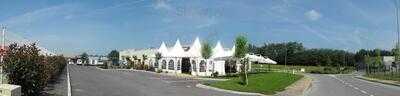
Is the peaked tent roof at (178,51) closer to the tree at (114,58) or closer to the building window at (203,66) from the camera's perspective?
the building window at (203,66)

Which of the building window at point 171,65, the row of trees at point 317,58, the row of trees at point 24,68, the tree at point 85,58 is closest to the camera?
the row of trees at point 24,68

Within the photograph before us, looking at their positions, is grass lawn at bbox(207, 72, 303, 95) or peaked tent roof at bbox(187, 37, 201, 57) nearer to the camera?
grass lawn at bbox(207, 72, 303, 95)

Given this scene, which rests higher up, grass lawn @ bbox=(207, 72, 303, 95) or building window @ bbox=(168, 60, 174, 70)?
building window @ bbox=(168, 60, 174, 70)

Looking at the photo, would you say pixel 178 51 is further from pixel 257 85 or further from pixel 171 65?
pixel 257 85

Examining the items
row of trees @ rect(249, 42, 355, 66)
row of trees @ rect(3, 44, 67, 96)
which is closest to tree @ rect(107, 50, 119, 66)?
row of trees @ rect(249, 42, 355, 66)

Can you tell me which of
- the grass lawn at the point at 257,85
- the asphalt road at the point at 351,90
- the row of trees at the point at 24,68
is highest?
the row of trees at the point at 24,68

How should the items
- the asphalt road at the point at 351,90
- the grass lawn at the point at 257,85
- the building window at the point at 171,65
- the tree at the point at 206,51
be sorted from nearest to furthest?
1. the grass lawn at the point at 257,85
2. the asphalt road at the point at 351,90
3. the tree at the point at 206,51
4. the building window at the point at 171,65

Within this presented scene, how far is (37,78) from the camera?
63.8 feet

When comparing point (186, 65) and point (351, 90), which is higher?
point (186, 65)

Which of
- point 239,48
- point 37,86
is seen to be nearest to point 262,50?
point 239,48

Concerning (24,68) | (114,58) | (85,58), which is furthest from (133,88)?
(85,58)

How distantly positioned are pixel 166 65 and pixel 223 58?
10.3 m

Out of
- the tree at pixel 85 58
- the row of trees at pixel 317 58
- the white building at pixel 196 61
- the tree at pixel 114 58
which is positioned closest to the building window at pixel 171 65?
the white building at pixel 196 61

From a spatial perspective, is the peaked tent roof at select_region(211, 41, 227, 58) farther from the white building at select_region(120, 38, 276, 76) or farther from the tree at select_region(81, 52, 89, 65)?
the tree at select_region(81, 52, 89, 65)
